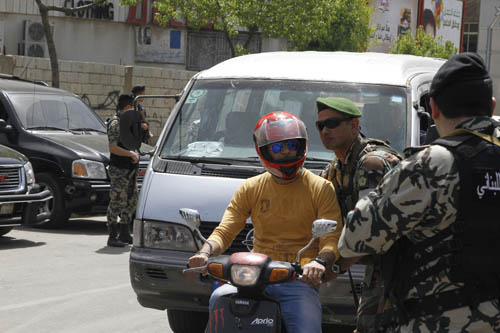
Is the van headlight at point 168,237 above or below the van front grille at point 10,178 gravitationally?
above

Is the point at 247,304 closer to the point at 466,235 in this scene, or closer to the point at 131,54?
the point at 466,235

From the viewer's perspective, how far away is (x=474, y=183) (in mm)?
2832

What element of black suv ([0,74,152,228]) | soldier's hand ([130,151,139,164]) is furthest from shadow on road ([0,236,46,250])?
soldier's hand ([130,151,139,164])

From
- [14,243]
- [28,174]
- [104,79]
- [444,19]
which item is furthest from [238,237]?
[444,19]

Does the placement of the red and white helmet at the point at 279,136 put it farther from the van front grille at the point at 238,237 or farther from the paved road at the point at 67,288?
the paved road at the point at 67,288

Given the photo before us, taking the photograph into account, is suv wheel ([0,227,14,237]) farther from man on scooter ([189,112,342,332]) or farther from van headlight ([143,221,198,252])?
man on scooter ([189,112,342,332])

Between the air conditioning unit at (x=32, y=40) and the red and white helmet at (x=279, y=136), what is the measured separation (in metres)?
28.5

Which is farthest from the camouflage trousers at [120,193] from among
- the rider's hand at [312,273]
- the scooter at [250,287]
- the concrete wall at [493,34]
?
the concrete wall at [493,34]

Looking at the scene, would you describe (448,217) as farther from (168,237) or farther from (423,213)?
(168,237)

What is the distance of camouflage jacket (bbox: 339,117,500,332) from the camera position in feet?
9.27

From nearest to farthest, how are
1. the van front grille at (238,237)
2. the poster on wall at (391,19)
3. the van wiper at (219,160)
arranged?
1. the van front grille at (238,237)
2. the van wiper at (219,160)
3. the poster on wall at (391,19)

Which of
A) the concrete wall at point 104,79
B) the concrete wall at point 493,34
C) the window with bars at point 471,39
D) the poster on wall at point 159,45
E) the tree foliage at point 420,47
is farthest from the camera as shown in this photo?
the window with bars at point 471,39

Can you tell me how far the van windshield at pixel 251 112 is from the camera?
20.8ft

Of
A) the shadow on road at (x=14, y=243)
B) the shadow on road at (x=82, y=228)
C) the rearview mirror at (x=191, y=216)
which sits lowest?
the shadow on road at (x=82, y=228)
